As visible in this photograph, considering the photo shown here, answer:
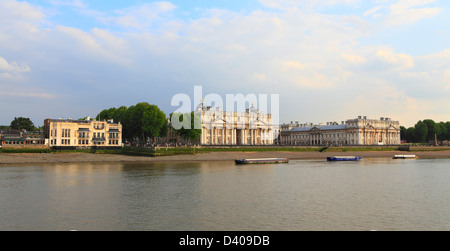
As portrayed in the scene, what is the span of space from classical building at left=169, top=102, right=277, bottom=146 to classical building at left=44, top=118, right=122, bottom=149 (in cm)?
5793

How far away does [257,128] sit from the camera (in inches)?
7328

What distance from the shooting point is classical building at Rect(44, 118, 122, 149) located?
105m

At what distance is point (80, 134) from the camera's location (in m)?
109

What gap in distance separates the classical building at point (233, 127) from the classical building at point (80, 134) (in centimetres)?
5793

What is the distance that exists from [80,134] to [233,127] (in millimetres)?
84851

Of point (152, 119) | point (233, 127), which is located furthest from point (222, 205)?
point (233, 127)

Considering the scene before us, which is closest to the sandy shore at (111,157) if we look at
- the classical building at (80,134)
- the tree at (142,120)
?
the classical building at (80,134)

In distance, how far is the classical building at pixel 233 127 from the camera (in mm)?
172625

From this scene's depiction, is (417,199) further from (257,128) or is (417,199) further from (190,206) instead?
(257,128)

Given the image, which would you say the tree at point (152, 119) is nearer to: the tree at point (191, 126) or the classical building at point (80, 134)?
the classical building at point (80, 134)

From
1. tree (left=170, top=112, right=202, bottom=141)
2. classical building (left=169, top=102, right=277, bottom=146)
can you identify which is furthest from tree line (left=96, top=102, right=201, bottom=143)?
classical building (left=169, top=102, right=277, bottom=146)

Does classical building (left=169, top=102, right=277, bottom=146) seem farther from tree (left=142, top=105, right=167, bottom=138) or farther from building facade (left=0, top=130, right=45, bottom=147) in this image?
building facade (left=0, top=130, right=45, bottom=147)

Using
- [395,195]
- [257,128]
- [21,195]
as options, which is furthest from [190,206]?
[257,128]
